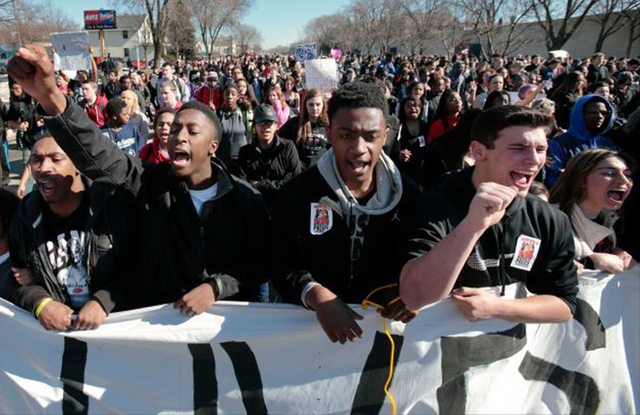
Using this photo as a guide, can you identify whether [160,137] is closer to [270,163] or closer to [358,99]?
[270,163]

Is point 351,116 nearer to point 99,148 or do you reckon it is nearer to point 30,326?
point 99,148

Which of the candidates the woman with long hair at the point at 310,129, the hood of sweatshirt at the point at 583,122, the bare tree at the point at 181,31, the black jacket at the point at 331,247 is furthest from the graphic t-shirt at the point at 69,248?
the bare tree at the point at 181,31

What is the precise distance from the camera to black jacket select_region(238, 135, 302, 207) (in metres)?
4.66

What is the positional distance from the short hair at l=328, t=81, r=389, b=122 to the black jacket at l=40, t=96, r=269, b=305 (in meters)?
0.64

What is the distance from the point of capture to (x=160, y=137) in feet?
14.0

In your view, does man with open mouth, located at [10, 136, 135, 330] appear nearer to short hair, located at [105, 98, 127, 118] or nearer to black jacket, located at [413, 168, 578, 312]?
black jacket, located at [413, 168, 578, 312]

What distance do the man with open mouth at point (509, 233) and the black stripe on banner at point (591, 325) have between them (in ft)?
1.52

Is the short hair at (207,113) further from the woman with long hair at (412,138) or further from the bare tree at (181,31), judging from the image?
the bare tree at (181,31)

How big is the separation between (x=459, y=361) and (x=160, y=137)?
10.4 ft

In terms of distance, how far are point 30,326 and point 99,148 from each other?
0.92 m

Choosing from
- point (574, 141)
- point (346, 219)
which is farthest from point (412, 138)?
point (346, 219)

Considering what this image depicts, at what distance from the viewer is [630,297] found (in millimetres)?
2578

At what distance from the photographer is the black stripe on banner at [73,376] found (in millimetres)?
2301

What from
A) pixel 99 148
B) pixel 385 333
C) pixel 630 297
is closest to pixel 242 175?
pixel 99 148
